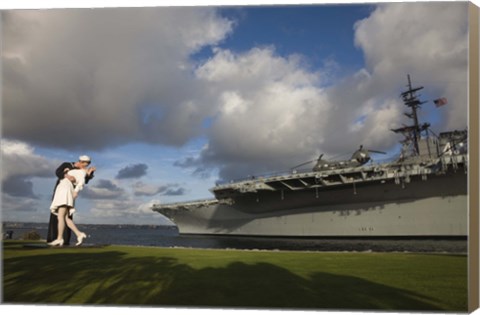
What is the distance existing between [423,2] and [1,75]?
29.9 ft

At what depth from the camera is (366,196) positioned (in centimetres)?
2162

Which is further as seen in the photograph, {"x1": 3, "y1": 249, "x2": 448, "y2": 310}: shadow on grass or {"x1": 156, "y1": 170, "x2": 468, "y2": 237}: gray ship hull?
{"x1": 156, "y1": 170, "x2": 468, "y2": 237}: gray ship hull

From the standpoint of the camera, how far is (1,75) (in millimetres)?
8531

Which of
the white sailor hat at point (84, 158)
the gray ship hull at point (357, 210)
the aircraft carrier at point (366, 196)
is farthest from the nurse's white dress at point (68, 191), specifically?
the gray ship hull at point (357, 210)

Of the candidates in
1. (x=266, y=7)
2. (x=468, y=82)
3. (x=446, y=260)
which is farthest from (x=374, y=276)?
(x=266, y=7)

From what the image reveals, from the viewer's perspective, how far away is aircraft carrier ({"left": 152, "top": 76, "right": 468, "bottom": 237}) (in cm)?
1903

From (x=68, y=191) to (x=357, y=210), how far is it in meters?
17.0

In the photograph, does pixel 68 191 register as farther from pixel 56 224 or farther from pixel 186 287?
pixel 186 287

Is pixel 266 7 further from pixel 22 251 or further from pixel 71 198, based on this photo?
pixel 22 251

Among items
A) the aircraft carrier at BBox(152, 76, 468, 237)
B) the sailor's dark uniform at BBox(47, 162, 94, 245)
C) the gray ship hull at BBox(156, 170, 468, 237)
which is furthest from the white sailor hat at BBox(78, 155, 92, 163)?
the gray ship hull at BBox(156, 170, 468, 237)

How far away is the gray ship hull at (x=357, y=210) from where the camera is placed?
63.1 feet

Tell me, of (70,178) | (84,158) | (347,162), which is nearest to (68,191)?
(70,178)

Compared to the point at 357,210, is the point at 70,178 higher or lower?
higher

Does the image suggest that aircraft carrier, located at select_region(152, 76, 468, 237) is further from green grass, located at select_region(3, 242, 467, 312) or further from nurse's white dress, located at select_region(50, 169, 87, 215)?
nurse's white dress, located at select_region(50, 169, 87, 215)
